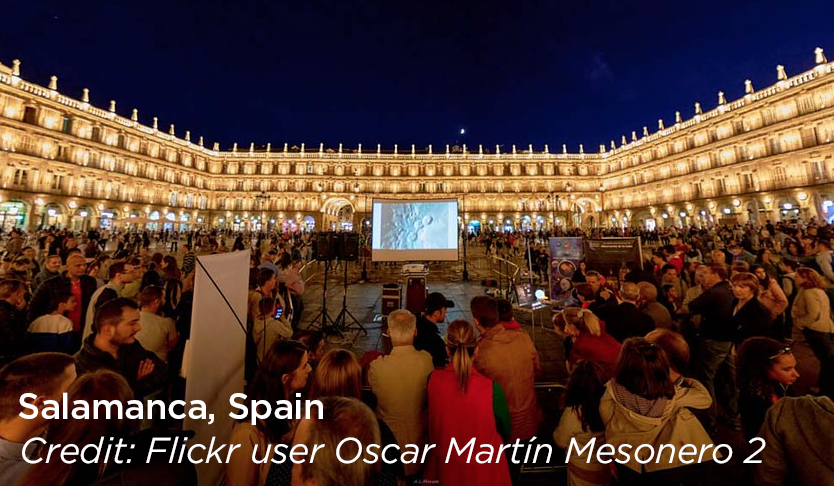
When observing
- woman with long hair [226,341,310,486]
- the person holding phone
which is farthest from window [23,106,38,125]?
woman with long hair [226,341,310,486]

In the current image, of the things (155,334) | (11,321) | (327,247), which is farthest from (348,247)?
(11,321)

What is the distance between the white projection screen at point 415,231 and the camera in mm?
9180

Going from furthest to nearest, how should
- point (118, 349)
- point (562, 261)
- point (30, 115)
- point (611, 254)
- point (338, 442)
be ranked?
point (30, 115) → point (562, 261) → point (611, 254) → point (118, 349) → point (338, 442)

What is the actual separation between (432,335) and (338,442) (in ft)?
Result: 7.20

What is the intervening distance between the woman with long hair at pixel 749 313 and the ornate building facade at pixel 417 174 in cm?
2615

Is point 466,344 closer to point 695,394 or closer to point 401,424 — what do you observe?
point 401,424

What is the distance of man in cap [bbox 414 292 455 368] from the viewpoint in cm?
316

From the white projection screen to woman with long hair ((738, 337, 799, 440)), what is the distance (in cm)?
706

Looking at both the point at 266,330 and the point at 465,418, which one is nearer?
the point at 465,418

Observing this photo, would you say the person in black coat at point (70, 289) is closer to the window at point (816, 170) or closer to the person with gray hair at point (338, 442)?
the person with gray hair at point (338, 442)

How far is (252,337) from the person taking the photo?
10.9 feet

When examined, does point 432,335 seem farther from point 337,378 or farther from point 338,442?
point 338,442

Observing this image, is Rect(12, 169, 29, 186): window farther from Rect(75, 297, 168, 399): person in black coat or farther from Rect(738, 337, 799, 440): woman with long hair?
Rect(738, 337, 799, 440): woman with long hair

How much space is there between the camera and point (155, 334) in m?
3.00
